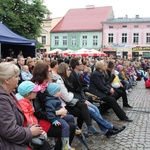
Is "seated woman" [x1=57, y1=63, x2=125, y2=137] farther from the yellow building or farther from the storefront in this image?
the yellow building

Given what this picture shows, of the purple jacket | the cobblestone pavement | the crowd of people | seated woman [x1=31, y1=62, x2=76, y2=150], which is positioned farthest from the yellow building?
the purple jacket

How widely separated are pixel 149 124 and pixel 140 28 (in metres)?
36.0

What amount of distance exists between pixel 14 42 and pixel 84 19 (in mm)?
35830

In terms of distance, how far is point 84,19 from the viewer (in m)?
45.5

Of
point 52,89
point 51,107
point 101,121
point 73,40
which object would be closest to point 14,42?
point 101,121

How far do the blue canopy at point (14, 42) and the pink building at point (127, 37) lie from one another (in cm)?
A: 2840

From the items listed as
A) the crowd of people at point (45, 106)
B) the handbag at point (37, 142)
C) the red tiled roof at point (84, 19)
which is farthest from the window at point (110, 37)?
the handbag at point (37, 142)

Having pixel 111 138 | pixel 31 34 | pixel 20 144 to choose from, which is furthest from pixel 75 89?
pixel 31 34

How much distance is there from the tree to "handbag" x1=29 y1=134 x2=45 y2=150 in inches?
992

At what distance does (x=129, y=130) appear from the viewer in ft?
18.0

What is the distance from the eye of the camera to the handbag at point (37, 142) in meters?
2.81

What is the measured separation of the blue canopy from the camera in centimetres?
1060

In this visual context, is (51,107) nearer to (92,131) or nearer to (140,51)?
(92,131)

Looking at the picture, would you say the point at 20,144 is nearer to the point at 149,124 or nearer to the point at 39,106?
the point at 39,106
